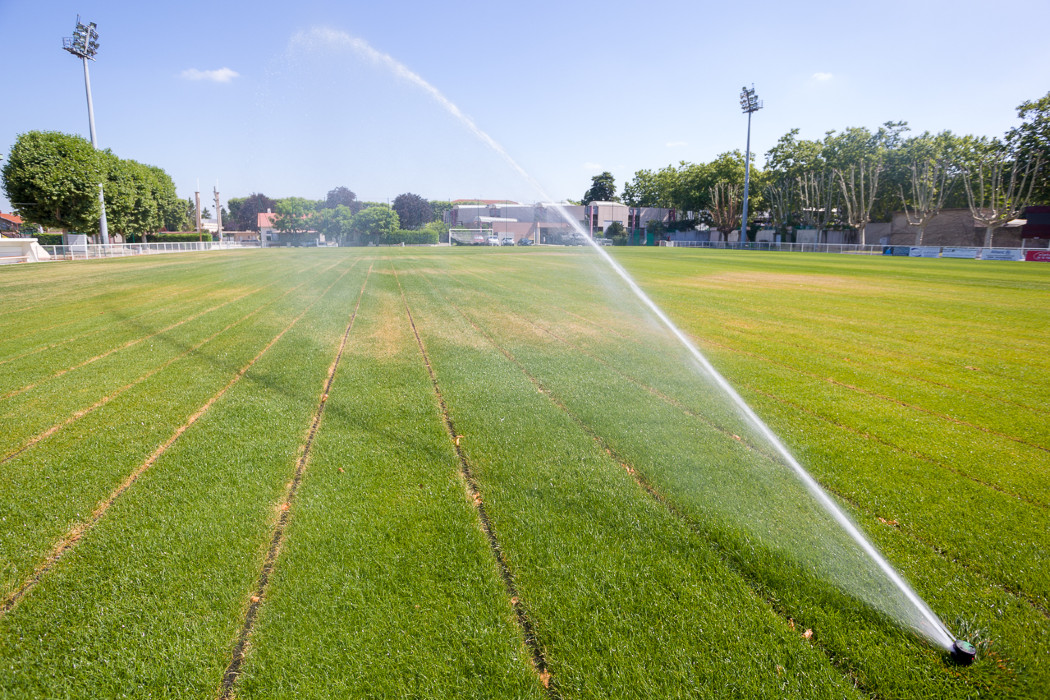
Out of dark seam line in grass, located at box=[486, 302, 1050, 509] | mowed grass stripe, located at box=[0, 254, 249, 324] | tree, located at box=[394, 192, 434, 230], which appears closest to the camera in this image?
dark seam line in grass, located at box=[486, 302, 1050, 509]

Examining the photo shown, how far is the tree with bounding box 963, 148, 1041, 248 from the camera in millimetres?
50062

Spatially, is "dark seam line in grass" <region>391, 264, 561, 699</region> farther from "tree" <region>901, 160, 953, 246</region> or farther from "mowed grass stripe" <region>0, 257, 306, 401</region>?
"tree" <region>901, 160, 953, 246</region>

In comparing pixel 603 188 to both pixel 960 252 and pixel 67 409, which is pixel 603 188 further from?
pixel 67 409

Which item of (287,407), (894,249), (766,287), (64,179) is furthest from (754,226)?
(287,407)

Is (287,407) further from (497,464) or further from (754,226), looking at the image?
(754,226)

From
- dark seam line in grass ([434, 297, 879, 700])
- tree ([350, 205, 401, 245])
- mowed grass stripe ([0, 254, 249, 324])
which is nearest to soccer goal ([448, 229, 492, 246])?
tree ([350, 205, 401, 245])

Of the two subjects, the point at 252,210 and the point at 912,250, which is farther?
the point at 252,210

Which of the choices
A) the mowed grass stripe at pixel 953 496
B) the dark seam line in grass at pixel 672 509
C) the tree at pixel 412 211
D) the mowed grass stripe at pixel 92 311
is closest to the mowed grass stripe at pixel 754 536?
the dark seam line in grass at pixel 672 509

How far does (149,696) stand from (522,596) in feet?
5.50

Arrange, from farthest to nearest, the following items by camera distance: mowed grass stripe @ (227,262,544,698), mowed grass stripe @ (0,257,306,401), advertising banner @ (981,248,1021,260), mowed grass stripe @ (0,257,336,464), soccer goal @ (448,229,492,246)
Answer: soccer goal @ (448,229,492,246), advertising banner @ (981,248,1021,260), mowed grass stripe @ (0,257,306,401), mowed grass stripe @ (0,257,336,464), mowed grass stripe @ (227,262,544,698)

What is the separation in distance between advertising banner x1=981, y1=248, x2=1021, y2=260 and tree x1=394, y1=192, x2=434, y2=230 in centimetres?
8738

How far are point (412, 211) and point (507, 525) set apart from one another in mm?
108088

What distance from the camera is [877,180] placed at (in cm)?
6116

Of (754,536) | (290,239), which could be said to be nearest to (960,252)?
(754,536)
